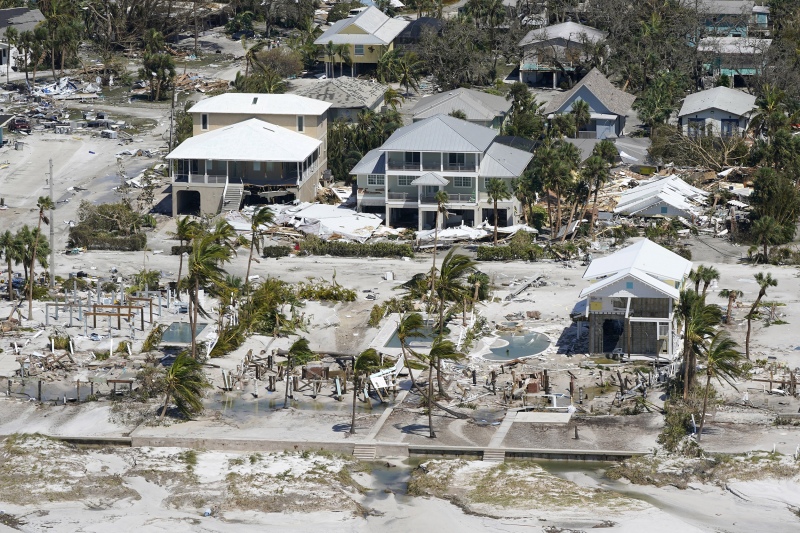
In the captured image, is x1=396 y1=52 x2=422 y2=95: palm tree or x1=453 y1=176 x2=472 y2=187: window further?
x1=396 y1=52 x2=422 y2=95: palm tree

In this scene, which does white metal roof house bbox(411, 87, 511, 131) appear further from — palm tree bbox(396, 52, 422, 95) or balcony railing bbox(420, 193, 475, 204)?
balcony railing bbox(420, 193, 475, 204)

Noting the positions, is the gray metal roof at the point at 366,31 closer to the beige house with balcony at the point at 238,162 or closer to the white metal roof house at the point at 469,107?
the white metal roof house at the point at 469,107

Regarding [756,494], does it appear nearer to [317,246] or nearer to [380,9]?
[317,246]

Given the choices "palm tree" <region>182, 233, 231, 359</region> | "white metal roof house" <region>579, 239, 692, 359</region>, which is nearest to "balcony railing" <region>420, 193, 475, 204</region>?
"white metal roof house" <region>579, 239, 692, 359</region>

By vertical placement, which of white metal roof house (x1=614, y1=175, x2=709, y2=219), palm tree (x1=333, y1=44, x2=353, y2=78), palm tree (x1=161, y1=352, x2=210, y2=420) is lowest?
palm tree (x1=161, y1=352, x2=210, y2=420)

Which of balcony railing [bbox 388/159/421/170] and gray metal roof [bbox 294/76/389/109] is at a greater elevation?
gray metal roof [bbox 294/76/389/109]

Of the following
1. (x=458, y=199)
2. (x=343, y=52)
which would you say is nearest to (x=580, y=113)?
(x=458, y=199)

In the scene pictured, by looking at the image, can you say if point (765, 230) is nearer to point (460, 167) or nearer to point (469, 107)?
point (460, 167)
